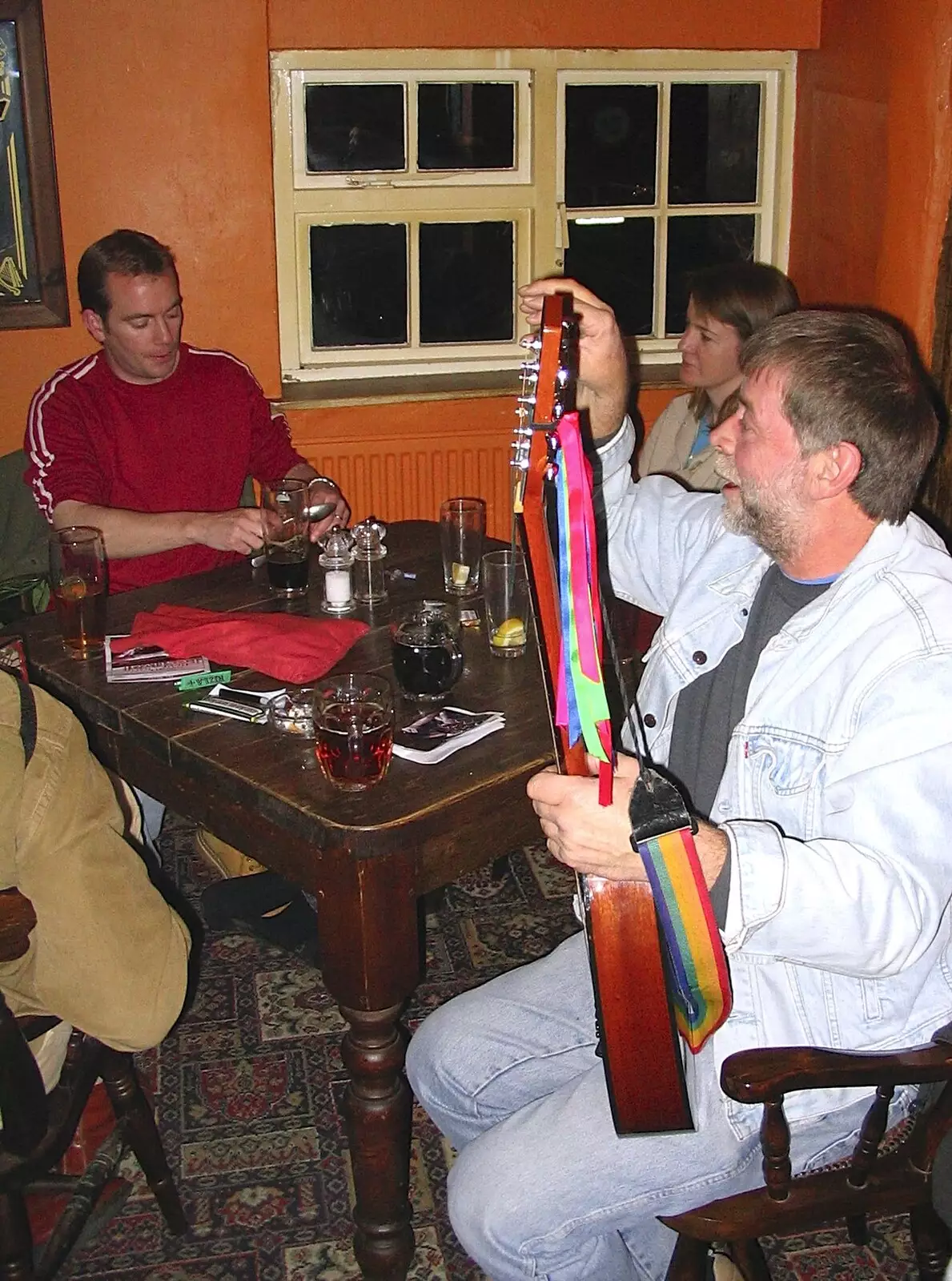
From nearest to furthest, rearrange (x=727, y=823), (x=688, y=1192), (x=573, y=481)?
→ (x=573, y=481)
(x=727, y=823)
(x=688, y=1192)

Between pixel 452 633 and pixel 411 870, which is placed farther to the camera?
pixel 452 633

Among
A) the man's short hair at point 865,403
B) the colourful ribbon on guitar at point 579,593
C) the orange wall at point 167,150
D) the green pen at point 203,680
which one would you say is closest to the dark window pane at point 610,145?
the orange wall at point 167,150

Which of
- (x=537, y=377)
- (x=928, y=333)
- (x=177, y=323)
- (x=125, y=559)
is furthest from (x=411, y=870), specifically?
(x=928, y=333)

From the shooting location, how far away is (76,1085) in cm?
182

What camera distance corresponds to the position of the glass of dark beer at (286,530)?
2.42 meters

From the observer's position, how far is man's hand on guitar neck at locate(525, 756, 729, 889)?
1.31 metres

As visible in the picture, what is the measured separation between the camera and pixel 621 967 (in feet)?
4.49

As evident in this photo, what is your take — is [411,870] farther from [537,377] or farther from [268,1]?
[268,1]

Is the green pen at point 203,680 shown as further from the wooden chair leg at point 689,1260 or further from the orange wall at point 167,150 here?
the orange wall at point 167,150

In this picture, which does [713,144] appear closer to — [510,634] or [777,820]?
[510,634]

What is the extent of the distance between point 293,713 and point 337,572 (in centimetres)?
50

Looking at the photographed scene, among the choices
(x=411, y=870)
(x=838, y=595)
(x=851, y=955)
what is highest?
(x=838, y=595)

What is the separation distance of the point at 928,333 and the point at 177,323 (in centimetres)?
234

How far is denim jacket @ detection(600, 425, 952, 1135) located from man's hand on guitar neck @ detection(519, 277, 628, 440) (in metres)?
0.27
